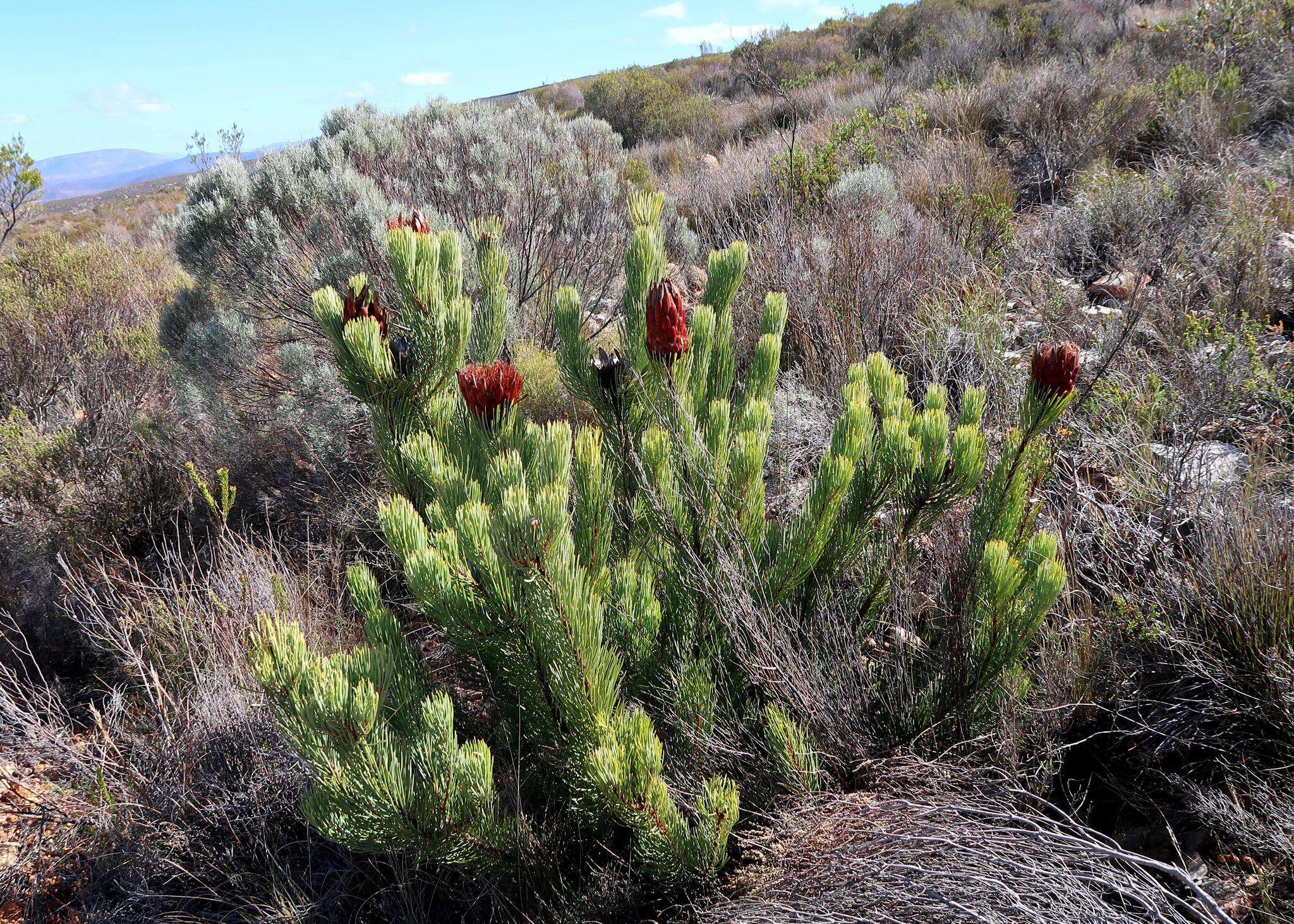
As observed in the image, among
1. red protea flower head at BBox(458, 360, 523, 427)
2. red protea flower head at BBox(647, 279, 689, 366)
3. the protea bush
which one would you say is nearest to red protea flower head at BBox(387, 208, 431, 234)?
the protea bush

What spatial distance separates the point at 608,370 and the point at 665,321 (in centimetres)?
25

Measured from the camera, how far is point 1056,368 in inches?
74.0

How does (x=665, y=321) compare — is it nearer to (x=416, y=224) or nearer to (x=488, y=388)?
(x=488, y=388)

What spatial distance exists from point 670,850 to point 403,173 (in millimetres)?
6327

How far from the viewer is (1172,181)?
18.0ft

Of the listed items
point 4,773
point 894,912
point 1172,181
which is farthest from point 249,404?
point 1172,181

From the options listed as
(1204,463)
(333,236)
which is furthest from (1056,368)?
(333,236)

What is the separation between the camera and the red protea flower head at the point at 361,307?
1.98 metres

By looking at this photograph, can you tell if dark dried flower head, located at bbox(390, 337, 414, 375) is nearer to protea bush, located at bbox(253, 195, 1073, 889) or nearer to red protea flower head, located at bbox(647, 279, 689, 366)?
protea bush, located at bbox(253, 195, 1073, 889)

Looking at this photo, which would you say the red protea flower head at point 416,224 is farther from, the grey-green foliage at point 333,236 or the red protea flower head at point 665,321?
the grey-green foliage at point 333,236

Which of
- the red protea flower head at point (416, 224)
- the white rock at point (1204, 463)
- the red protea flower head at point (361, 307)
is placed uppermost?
the red protea flower head at point (416, 224)

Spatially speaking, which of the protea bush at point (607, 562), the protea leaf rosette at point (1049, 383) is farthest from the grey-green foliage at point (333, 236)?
the protea leaf rosette at point (1049, 383)

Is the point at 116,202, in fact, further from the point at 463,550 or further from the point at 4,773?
the point at 463,550

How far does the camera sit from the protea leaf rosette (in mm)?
1872
